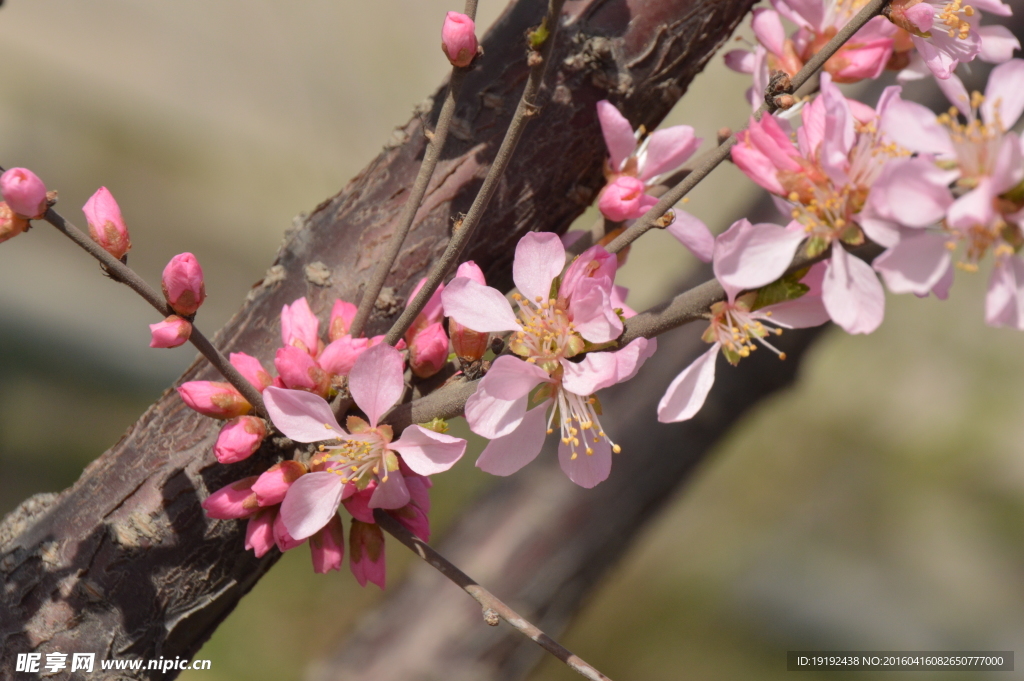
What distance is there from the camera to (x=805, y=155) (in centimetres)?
44

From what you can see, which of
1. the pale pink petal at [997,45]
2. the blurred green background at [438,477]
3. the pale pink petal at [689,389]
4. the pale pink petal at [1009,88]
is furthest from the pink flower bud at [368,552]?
the blurred green background at [438,477]

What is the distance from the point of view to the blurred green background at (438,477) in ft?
6.61

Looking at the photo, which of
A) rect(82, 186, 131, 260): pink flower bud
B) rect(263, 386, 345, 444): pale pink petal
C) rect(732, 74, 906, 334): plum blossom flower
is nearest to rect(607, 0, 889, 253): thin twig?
rect(732, 74, 906, 334): plum blossom flower

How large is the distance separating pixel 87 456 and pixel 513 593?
141 centimetres

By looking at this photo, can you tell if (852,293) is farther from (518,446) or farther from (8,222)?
(8,222)

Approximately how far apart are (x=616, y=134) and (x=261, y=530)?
1.42ft

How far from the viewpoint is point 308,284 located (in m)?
0.69

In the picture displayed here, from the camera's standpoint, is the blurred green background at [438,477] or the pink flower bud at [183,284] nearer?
the pink flower bud at [183,284]

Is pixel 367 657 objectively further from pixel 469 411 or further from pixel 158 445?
pixel 469 411

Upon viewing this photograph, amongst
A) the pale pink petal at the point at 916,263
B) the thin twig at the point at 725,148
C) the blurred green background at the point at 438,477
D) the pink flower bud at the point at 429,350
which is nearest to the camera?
the pale pink petal at the point at 916,263

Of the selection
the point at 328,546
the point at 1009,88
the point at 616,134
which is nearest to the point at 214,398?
the point at 328,546

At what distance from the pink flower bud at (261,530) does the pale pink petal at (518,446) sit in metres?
0.19

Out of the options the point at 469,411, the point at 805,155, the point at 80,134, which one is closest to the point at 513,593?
the point at 469,411

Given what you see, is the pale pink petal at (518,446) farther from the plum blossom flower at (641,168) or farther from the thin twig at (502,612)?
the plum blossom flower at (641,168)
